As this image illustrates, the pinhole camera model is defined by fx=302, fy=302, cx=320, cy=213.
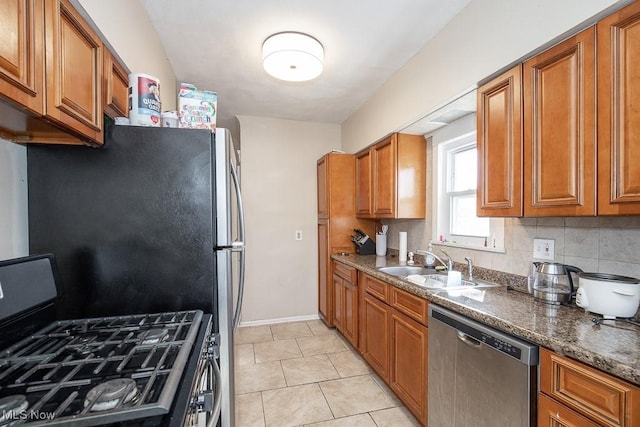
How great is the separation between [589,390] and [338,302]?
95.8 inches

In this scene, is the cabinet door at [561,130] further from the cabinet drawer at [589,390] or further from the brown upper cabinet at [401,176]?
the brown upper cabinet at [401,176]

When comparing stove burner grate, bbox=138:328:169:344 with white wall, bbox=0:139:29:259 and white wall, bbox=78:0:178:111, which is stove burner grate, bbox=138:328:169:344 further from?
white wall, bbox=78:0:178:111

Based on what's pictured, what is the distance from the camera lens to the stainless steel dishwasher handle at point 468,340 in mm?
1362

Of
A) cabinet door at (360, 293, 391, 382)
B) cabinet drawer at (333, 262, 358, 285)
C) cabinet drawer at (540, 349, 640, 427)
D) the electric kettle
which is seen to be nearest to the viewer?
cabinet drawer at (540, 349, 640, 427)

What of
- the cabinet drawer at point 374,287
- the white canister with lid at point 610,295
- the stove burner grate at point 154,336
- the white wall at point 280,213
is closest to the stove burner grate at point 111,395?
the stove burner grate at point 154,336

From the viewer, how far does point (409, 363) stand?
193cm

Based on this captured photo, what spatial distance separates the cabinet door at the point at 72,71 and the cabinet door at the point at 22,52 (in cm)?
4

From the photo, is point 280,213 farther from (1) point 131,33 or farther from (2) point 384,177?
(1) point 131,33

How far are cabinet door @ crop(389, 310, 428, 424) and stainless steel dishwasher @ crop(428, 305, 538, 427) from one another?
0.10 meters

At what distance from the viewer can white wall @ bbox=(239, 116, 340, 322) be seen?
3.70 m

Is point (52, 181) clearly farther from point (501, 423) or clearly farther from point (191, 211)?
point (501, 423)

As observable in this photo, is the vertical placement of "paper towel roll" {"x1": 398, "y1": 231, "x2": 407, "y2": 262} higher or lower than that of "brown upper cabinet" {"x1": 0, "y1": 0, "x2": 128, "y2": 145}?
lower


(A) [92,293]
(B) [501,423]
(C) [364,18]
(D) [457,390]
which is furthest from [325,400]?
(C) [364,18]
